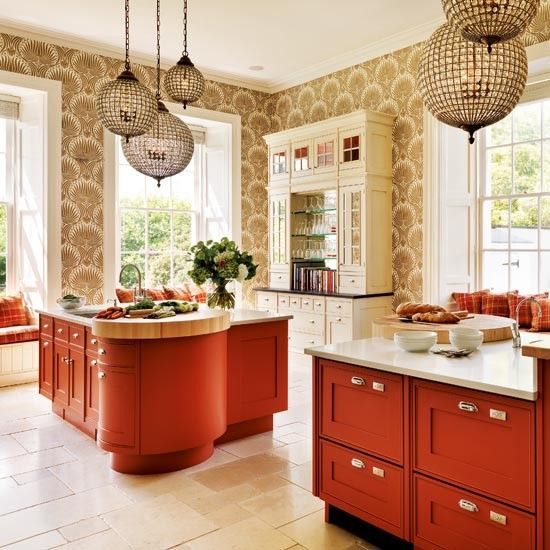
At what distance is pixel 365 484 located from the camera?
8.19 feet

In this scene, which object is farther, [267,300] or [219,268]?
[267,300]

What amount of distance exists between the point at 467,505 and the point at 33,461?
271 centimetres

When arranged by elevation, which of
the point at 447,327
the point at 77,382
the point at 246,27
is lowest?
the point at 77,382

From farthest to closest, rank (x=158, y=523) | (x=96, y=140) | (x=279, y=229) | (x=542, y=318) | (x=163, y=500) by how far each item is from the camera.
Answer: (x=279, y=229)
(x=96, y=140)
(x=542, y=318)
(x=163, y=500)
(x=158, y=523)

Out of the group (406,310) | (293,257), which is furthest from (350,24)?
(406,310)

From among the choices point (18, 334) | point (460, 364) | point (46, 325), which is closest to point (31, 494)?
point (46, 325)

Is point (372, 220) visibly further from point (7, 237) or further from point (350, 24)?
point (7, 237)

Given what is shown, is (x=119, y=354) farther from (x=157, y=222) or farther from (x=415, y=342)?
(x=157, y=222)

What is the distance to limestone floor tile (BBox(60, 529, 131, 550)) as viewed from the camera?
252 cm

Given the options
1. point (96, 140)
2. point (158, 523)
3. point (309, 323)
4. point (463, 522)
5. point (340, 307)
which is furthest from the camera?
point (309, 323)

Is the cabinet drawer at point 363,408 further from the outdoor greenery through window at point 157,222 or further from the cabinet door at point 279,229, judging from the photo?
the cabinet door at point 279,229

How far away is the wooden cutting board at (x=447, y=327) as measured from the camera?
9.59 feet

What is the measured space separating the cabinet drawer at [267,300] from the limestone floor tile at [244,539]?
14.3 feet

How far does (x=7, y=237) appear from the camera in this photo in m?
6.04
